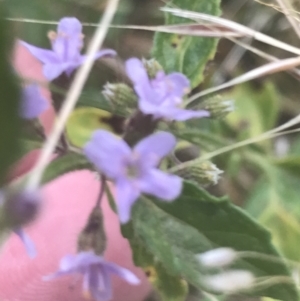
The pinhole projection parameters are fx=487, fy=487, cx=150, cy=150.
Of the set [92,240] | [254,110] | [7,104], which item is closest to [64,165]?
[92,240]

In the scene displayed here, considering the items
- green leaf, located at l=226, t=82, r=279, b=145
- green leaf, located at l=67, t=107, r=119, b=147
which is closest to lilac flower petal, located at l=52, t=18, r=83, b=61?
green leaf, located at l=67, t=107, r=119, b=147

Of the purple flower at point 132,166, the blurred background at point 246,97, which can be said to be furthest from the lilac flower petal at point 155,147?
the blurred background at point 246,97

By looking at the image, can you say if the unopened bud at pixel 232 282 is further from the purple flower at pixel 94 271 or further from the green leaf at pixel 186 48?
the green leaf at pixel 186 48

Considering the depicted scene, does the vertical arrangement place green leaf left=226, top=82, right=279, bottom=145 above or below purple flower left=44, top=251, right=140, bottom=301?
above

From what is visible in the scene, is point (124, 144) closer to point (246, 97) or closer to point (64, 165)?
point (64, 165)

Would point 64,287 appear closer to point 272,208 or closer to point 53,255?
point 53,255

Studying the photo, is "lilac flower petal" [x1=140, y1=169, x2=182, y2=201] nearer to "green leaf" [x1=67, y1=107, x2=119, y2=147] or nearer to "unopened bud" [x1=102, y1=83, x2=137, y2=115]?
"unopened bud" [x1=102, y1=83, x2=137, y2=115]
